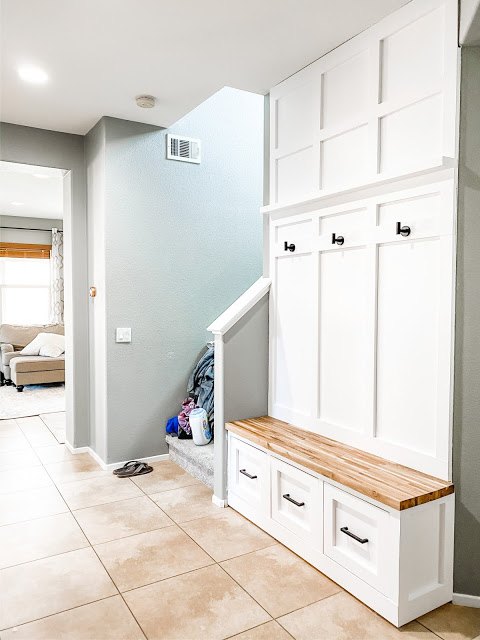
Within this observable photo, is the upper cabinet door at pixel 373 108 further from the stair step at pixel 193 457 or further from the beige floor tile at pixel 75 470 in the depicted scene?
the beige floor tile at pixel 75 470

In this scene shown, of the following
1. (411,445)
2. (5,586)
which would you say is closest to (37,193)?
(5,586)

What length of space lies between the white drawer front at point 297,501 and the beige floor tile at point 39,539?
103cm

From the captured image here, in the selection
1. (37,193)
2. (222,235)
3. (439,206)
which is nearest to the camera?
(439,206)

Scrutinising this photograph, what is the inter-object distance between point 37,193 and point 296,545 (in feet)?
19.8

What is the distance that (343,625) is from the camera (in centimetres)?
204

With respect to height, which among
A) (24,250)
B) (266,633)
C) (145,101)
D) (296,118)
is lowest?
(266,633)

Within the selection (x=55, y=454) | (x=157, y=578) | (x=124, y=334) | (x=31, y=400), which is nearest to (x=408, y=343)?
(x=157, y=578)

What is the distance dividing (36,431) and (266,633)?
11.7ft

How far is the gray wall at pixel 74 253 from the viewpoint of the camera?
4008 millimetres

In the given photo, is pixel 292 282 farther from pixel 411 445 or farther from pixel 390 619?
pixel 390 619

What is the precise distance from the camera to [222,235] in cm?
429

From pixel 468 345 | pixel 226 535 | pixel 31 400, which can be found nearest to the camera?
pixel 468 345

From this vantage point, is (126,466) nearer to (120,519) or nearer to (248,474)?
(120,519)

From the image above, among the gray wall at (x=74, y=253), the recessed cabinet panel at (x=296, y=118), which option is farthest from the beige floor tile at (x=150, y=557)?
the recessed cabinet panel at (x=296, y=118)
